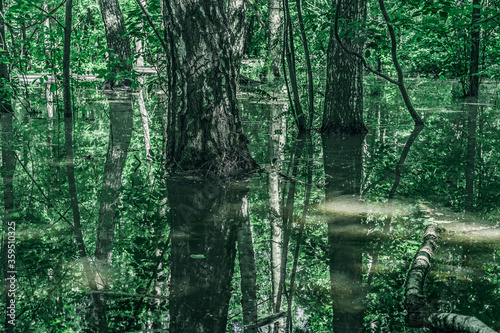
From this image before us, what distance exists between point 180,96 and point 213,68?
52cm

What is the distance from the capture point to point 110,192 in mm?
5184

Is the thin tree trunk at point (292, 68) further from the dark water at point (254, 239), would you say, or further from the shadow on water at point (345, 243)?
the shadow on water at point (345, 243)

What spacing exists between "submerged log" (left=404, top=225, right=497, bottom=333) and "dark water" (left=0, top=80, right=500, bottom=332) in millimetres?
77

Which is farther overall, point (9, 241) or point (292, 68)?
point (292, 68)

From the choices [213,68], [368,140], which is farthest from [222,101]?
[368,140]

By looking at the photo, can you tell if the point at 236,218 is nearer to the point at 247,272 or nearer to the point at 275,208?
the point at 275,208

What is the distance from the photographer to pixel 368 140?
28.9ft

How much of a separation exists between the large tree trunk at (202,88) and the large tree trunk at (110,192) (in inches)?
34.9

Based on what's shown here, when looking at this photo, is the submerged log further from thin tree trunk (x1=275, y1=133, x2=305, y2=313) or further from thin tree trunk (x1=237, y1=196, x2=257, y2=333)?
thin tree trunk (x1=237, y1=196, x2=257, y2=333)

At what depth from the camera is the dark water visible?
265 cm

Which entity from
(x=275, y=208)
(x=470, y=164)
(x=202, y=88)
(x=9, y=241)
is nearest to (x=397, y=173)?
(x=470, y=164)

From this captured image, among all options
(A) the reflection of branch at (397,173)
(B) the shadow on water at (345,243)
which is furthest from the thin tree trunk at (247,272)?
(A) the reflection of branch at (397,173)

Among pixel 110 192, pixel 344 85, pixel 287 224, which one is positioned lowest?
pixel 287 224

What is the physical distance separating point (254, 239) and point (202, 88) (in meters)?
2.39
